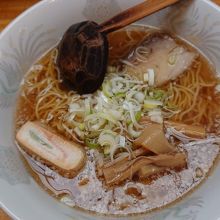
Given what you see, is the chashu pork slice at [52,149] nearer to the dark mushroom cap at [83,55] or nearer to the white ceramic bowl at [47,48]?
the white ceramic bowl at [47,48]

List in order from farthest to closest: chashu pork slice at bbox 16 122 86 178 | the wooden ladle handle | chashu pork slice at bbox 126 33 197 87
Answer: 1. chashu pork slice at bbox 126 33 197 87
2. the wooden ladle handle
3. chashu pork slice at bbox 16 122 86 178

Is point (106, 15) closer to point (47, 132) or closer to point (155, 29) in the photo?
point (155, 29)

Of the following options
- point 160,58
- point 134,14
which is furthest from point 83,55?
point 160,58

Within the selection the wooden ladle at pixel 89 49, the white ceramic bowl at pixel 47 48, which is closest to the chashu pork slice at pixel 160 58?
the white ceramic bowl at pixel 47 48

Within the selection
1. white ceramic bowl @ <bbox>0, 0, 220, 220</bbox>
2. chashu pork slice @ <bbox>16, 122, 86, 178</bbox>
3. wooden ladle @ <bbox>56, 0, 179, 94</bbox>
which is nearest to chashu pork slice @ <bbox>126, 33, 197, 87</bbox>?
white ceramic bowl @ <bbox>0, 0, 220, 220</bbox>

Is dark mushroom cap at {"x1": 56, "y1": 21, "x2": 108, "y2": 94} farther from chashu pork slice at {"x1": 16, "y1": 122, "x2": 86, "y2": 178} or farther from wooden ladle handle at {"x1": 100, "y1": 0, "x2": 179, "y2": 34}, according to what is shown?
chashu pork slice at {"x1": 16, "y1": 122, "x2": 86, "y2": 178}

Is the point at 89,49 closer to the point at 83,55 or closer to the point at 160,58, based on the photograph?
the point at 83,55

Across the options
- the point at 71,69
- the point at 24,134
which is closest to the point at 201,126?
the point at 71,69

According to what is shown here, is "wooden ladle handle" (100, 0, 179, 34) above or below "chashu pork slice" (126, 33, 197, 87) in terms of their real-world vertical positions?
above
